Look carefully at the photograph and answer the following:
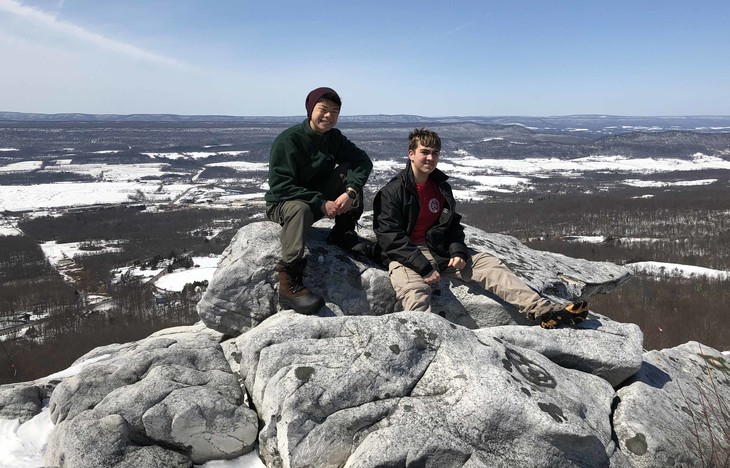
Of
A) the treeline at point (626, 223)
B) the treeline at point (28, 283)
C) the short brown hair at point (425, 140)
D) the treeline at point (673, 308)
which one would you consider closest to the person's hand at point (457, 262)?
the short brown hair at point (425, 140)

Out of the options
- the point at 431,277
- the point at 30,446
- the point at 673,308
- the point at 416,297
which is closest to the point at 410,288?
the point at 416,297

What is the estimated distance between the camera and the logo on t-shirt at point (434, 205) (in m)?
7.44

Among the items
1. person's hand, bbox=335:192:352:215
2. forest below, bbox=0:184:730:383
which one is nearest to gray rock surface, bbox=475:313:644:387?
person's hand, bbox=335:192:352:215

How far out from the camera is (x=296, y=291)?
22.7ft

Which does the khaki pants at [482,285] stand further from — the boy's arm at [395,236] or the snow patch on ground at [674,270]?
the snow patch on ground at [674,270]

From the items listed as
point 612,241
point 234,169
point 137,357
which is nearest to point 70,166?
point 234,169

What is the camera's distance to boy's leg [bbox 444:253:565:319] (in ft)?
22.7

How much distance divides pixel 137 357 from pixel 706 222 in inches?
4167

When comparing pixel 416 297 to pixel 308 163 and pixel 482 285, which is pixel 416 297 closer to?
pixel 482 285

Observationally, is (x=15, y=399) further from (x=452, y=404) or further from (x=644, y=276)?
(x=644, y=276)

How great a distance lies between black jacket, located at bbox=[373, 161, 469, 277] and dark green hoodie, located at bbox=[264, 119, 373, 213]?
54 centimetres

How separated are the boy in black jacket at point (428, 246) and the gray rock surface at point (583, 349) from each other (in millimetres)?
290

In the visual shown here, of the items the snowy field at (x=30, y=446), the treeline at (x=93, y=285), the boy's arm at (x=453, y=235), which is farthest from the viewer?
the treeline at (x=93, y=285)

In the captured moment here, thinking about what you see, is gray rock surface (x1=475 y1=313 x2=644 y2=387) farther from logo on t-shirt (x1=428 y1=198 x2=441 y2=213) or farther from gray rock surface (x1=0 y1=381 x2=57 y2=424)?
gray rock surface (x1=0 y1=381 x2=57 y2=424)
